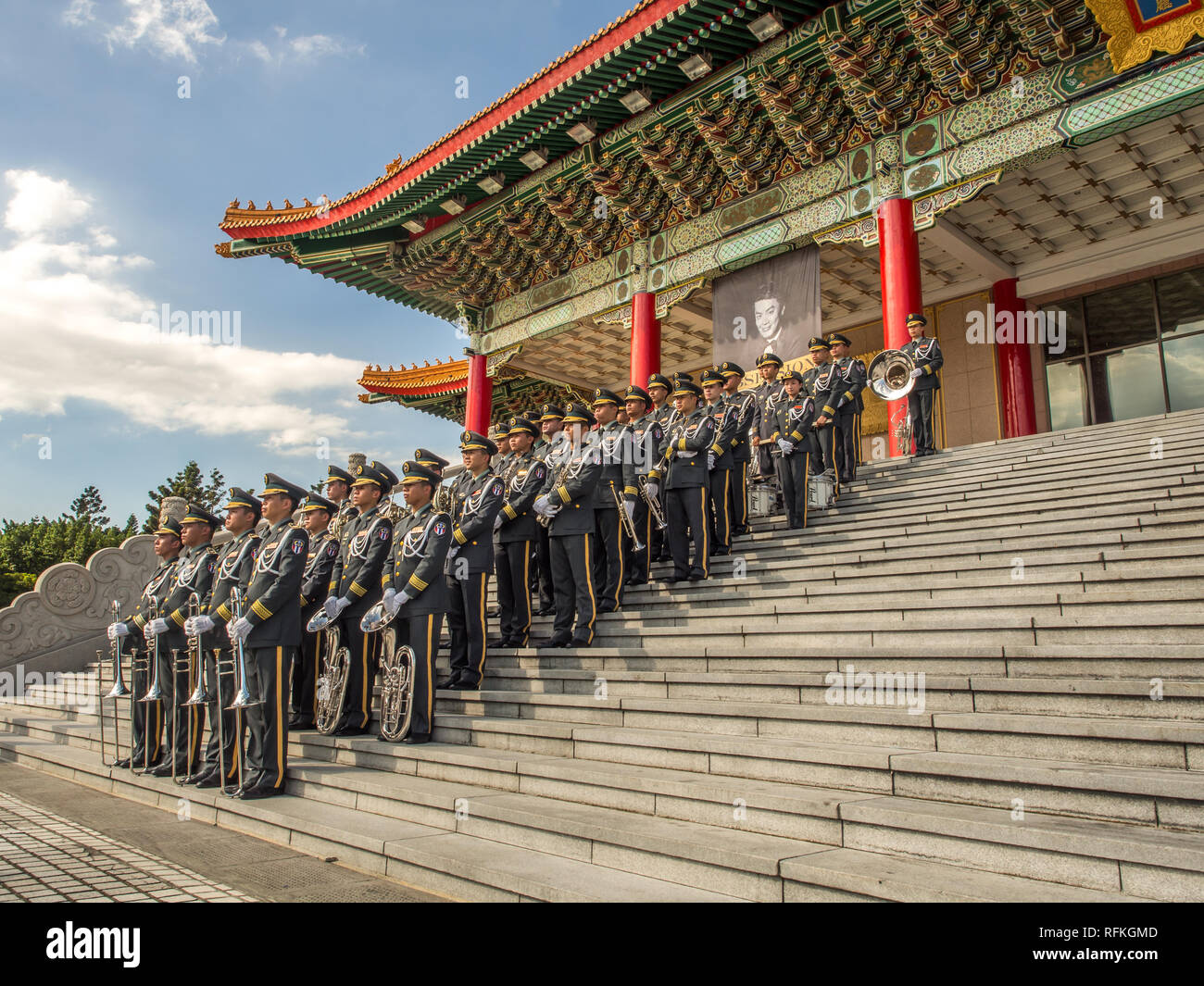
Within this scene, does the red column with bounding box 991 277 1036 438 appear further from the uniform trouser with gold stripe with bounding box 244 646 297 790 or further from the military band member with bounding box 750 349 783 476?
the uniform trouser with gold stripe with bounding box 244 646 297 790

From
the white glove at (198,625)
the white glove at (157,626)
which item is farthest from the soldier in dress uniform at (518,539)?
the white glove at (157,626)

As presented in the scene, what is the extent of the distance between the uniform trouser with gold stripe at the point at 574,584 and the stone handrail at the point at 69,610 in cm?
818

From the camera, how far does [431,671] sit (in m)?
5.67

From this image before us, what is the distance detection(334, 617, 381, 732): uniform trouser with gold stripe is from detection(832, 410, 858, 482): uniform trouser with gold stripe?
17.4 feet

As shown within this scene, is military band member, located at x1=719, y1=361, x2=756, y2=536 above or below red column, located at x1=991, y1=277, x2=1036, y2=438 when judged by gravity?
below

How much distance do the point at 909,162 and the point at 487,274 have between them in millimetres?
8275

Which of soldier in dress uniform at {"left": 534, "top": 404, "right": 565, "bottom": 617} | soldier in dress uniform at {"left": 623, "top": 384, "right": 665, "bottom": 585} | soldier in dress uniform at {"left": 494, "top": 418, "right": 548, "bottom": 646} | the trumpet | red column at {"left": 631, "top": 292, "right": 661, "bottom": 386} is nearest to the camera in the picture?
soldier in dress uniform at {"left": 494, "top": 418, "right": 548, "bottom": 646}

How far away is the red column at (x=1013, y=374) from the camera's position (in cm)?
1383

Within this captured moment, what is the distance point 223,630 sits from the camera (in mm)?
5801

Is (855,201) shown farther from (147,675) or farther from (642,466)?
(147,675)

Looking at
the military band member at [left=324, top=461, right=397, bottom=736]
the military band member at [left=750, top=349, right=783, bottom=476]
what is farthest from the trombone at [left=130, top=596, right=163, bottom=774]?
the military band member at [left=750, top=349, right=783, bottom=476]

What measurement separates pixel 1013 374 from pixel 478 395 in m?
9.75

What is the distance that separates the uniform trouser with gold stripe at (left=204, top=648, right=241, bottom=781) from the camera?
18.1ft
